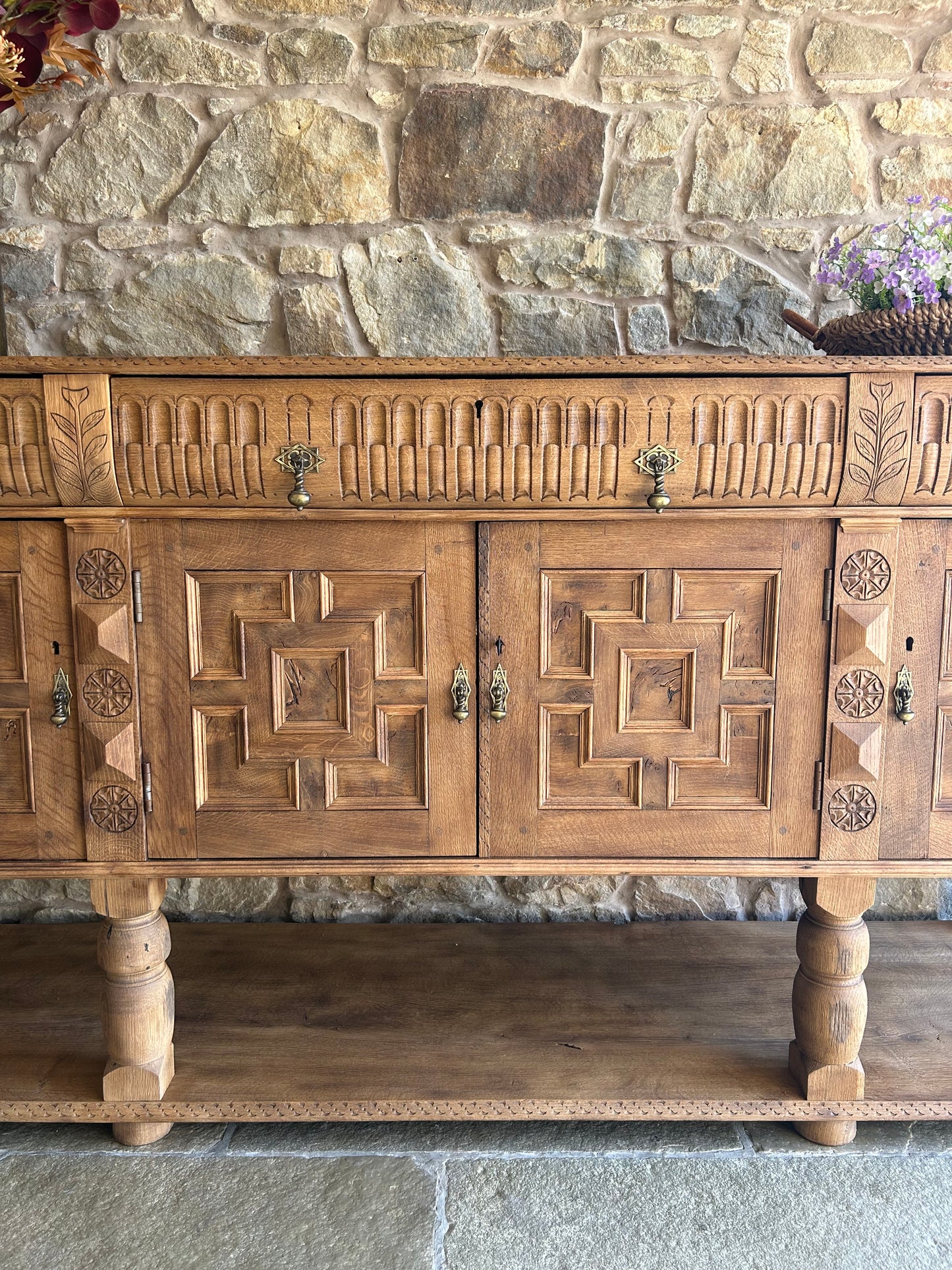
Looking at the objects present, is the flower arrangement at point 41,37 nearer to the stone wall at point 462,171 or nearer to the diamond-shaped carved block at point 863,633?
the stone wall at point 462,171

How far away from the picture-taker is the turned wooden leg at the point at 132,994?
5.03ft

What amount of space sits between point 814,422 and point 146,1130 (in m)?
1.63

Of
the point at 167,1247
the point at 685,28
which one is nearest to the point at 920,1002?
the point at 167,1247

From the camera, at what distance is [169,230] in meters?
2.01

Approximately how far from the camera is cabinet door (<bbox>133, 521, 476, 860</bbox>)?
1.46 metres

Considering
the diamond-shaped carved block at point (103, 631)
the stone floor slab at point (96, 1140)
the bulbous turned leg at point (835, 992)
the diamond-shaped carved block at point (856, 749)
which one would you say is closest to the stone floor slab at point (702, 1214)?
the bulbous turned leg at point (835, 992)

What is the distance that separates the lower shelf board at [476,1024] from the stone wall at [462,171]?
134 cm

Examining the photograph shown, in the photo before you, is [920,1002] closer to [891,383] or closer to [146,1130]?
[891,383]

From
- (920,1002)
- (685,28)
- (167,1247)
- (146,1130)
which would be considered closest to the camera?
(167,1247)

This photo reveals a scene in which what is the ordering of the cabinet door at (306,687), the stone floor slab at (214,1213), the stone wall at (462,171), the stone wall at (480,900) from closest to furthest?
the stone floor slab at (214,1213)
the cabinet door at (306,687)
the stone wall at (462,171)
the stone wall at (480,900)

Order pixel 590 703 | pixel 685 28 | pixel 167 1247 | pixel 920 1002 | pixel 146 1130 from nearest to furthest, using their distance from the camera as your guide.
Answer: pixel 167 1247, pixel 590 703, pixel 146 1130, pixel 920 1002, pixel 685 28

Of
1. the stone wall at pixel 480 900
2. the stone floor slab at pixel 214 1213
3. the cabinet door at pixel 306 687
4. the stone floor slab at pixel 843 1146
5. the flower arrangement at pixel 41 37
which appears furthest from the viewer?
the stone wall at pixel 480 900

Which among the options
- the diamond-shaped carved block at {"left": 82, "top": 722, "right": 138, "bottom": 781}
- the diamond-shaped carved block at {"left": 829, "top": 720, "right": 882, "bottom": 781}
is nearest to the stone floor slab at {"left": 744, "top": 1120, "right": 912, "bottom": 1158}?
the diamond-shaped carved block at {"left": 829, "top": 720, "right": 882, "bottom": 781}

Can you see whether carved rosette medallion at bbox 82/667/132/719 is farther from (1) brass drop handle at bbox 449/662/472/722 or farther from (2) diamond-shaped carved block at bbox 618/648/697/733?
(2) diamond-shaped carved block at bbox 618/648/697/733
